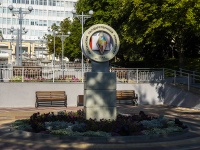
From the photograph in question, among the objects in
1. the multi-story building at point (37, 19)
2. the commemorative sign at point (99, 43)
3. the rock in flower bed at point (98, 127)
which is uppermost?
the multi-story building at point (37, 19)

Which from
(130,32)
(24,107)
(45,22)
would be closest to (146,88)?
(130,32)

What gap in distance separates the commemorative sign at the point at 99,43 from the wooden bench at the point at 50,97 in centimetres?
891

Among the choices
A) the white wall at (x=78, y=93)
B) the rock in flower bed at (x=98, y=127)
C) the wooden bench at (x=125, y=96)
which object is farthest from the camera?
the wooden bench at (x=125, y=96)

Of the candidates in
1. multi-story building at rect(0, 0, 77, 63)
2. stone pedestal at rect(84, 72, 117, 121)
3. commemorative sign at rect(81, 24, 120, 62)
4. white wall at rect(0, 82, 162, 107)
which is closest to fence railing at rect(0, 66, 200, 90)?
white wall at rect(0, 82, 162, 107)

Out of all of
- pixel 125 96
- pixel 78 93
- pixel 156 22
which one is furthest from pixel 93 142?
pixel 156 22

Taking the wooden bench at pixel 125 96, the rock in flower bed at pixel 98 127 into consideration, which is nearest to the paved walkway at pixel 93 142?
the rock in flower bed at pixel 98 127

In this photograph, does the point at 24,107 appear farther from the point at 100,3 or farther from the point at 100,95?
the point at 100,3

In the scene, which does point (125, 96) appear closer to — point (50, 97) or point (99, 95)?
point (50, 97)

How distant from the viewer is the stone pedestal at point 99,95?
514 inches

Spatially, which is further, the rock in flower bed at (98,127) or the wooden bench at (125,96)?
the wooden bench at (125,96)

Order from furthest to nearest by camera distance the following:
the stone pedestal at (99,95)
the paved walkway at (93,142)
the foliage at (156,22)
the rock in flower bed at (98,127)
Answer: the foliage at (156,22) < the stone pedestal at (99,95) < the rock in flower bed at (98,127) < the paved walkway at (93,142)

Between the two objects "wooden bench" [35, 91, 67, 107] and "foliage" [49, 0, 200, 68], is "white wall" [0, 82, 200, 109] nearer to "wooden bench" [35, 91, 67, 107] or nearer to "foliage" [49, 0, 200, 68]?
"wooden bench" [35, 91, 67, 107]

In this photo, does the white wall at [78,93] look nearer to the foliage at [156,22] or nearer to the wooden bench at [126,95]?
the wooden bench at [126,95]

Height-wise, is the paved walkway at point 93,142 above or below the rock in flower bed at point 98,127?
below
